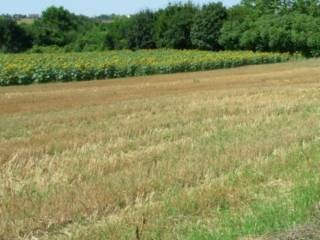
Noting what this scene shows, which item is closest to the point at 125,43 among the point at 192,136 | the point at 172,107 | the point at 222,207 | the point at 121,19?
the point at 121,19

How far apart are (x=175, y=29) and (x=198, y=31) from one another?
3.57 meters

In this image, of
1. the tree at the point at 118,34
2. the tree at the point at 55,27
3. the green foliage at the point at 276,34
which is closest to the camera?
the green foliage at the point at 276,34

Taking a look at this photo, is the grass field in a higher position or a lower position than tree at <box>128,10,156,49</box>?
higher

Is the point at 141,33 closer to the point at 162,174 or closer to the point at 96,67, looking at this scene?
the point at 96,67

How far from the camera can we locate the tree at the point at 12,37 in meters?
86.5

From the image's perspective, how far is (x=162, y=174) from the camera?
9.23 metres

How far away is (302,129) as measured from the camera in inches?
520

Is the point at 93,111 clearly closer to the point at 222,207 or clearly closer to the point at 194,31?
the point at 222,207

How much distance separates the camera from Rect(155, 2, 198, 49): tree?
83.9 m

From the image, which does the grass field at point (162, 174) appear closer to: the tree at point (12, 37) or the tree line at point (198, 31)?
the tree line at point (198, 31)

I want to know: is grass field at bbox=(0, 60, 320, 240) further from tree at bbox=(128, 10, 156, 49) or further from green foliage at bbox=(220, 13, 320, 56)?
tree at bbox=(128, 10, 156, 49)

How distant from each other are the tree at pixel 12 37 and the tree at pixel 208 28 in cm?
2320

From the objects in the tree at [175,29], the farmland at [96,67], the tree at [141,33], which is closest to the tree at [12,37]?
the tree at [141,33]

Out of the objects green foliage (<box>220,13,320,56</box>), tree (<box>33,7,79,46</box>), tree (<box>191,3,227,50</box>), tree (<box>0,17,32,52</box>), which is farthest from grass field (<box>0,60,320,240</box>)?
tree (<box>33,7,79,46</box>)
